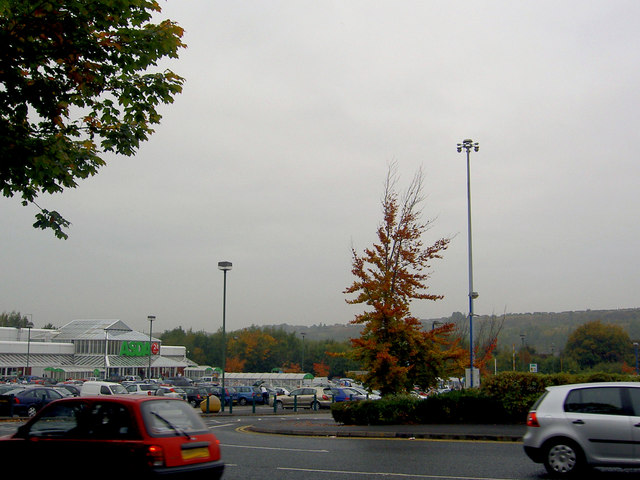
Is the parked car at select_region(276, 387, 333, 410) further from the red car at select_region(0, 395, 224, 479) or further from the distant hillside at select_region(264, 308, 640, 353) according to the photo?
the distant hillside at select_region(264, 308, 640, 353)

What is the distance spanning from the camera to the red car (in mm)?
7613

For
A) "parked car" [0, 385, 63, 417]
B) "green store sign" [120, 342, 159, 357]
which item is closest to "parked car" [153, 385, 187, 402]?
"parked car" [0, 385, 63, 417]

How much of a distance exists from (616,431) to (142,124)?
898cm

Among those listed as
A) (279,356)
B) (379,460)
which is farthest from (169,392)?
(279,356)

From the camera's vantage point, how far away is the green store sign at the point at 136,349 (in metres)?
79.6

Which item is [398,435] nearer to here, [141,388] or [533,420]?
[533,420]

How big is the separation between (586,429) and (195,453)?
248 inches

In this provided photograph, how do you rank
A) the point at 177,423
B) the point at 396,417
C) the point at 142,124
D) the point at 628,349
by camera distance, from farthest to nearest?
the point at 628,349 < the point at 396,417 < the point at 142,124 < the point at 177,423

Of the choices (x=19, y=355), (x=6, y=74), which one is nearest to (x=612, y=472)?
(x=6, y=74)

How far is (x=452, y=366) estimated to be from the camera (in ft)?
77.0

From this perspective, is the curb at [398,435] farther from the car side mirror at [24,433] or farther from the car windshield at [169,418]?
the car side mirror at [24,433]

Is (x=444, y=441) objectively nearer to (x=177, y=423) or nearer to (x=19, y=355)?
(x=177, y=423)

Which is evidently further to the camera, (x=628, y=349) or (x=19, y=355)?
(x=628, y=349)

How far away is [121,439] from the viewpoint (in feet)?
25.4
